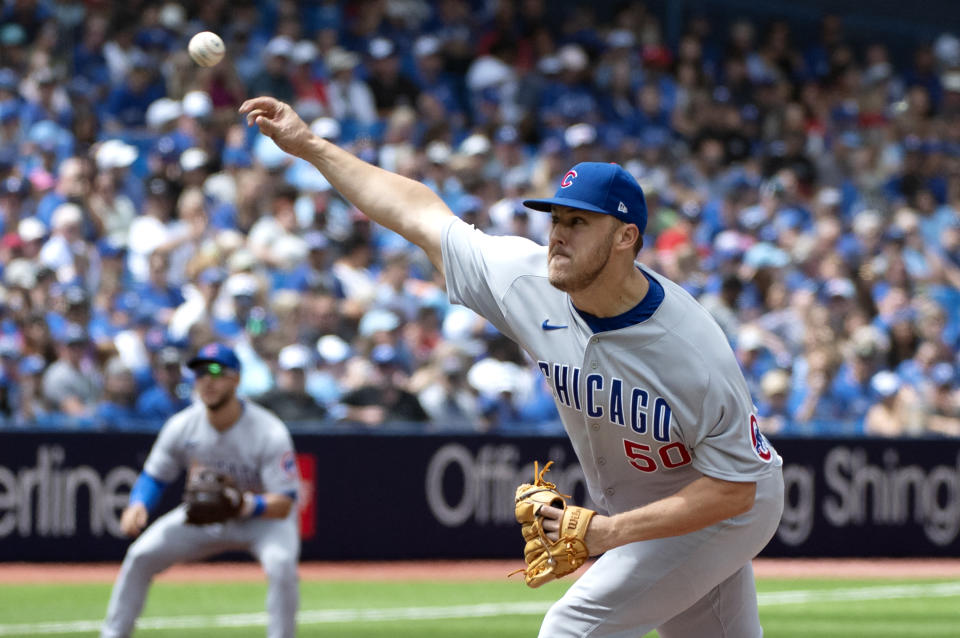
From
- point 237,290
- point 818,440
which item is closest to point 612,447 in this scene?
point 237,290

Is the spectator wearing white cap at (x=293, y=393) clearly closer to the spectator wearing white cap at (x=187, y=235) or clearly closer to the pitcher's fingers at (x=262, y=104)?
the spectator wearing white cap at (x=187, y=235)

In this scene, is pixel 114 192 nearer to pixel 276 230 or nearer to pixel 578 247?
pixel 276 230

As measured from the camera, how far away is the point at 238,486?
877cm

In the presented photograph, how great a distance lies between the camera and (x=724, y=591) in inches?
195

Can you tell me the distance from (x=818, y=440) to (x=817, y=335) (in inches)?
45.3

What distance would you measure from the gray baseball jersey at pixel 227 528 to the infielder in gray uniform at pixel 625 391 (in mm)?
3308

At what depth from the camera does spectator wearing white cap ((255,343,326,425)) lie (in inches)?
480

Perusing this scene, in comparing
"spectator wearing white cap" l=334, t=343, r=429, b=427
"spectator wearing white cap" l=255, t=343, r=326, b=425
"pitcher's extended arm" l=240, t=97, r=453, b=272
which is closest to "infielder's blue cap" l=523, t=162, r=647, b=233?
"pitcher's extended arm" l=240, t=97, r=453, b=272

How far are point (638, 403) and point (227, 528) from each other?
4.33 metres

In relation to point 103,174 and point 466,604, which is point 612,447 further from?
point 103,174

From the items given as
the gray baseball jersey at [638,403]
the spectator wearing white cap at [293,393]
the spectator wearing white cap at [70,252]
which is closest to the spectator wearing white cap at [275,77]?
the spectator wearing white cap at [70,252]

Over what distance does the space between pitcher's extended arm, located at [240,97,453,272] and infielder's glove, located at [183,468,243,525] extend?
325 cm

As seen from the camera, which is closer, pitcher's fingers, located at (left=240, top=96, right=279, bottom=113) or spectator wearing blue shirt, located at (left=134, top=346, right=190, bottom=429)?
pitcher's fingers, located at (left=240, top=96, right=279, bottom=113)

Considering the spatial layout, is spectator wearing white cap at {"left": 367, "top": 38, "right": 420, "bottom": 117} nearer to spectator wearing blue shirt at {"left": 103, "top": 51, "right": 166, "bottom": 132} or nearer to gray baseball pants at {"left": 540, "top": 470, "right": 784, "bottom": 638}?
spectator wearing blue shirt at {"left": 103, "top": 51, "right": 166, "bottom": 132}
